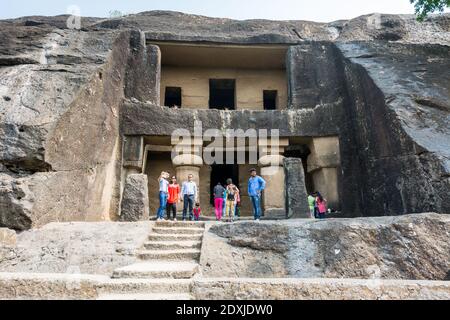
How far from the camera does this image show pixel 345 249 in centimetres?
442

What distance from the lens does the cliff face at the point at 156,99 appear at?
5.91 metres

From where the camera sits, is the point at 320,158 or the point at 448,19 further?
the point at 448,19

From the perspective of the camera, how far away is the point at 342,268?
14.1 ft

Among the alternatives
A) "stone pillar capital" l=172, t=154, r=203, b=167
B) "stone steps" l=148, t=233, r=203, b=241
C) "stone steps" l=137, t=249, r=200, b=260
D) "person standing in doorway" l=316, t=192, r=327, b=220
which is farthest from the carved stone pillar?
"stone steps" l=137, t=249, r=200, b=260

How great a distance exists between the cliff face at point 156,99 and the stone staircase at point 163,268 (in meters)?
1.89

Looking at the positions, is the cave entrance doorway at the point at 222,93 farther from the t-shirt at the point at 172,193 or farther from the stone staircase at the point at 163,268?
the stone staircase at the point at 163,268

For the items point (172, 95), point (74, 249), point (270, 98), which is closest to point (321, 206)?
point (74, 249)

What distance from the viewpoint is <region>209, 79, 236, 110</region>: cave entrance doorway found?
13.5 metres

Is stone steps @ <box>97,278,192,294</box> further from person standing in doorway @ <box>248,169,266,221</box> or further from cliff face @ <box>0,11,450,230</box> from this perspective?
person standing in doorway @ <box>248,169,266,221</box>

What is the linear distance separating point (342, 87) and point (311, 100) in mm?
938

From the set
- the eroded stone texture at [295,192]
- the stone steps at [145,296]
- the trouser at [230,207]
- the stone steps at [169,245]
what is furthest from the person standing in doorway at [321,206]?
the stone steps at [145,296]

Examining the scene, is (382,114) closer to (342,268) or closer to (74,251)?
(342,268)
